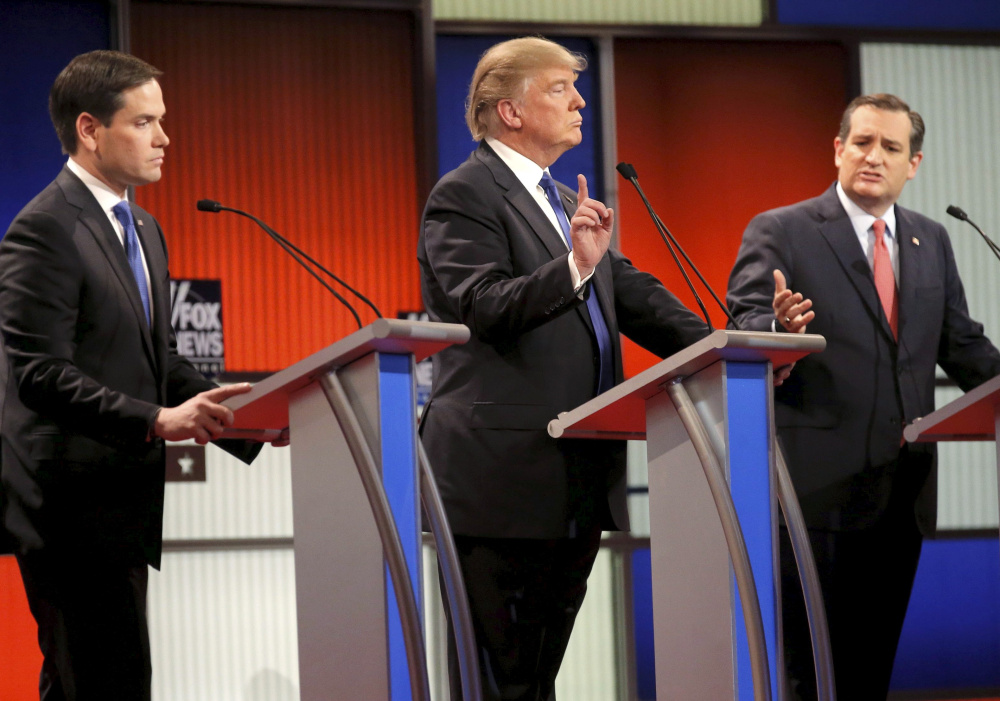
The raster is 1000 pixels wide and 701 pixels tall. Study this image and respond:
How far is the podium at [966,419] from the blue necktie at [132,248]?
1496 millimetres

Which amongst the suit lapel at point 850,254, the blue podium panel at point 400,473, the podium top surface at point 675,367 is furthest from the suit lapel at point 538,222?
the suit lapel at point 850,254

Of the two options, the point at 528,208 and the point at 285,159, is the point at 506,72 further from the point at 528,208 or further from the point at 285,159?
the point at 285,159

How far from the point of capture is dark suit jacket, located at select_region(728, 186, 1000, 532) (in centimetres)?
307

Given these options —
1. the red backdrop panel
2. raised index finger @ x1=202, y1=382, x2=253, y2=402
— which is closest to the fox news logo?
the red backdrop panel

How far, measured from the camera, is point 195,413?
1.99m

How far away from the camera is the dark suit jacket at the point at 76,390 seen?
2117 millimetres

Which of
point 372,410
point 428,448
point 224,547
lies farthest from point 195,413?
point 224,547

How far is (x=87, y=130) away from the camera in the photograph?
237 centimetres

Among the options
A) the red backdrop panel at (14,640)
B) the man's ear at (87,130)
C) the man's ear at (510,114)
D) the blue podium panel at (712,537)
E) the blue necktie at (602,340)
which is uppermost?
the man's ear at (510,114)

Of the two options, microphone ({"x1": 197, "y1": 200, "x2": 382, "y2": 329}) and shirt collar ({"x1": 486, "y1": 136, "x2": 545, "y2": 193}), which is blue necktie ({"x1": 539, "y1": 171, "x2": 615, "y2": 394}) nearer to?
shirt collar ({"x1": 486, "y1": 136, "x2": 545, "y2": 193})

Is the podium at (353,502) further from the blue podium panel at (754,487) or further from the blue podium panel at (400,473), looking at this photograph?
the blue podium panel at (754,487)

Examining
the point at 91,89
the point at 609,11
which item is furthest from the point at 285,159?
the point at 91,89

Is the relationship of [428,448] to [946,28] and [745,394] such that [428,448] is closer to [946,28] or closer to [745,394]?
[745,394]

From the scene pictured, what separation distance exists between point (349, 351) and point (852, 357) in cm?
169
